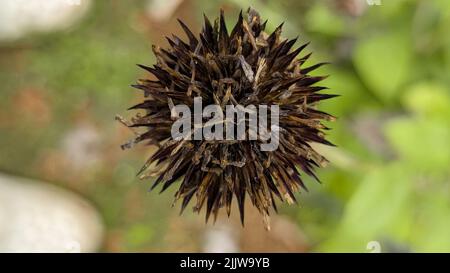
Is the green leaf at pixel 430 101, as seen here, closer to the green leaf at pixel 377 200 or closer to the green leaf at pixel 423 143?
the green leaf at pixel 423 143

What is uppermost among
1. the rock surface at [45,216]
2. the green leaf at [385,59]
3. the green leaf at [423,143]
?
the green leaf at [385,59]

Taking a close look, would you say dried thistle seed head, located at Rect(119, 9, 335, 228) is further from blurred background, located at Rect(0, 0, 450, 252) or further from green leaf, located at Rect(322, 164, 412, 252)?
blurred background, located at Rect(0, 0, 450, 252)

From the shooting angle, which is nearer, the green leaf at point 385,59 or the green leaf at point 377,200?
the green leaf at point 377,200

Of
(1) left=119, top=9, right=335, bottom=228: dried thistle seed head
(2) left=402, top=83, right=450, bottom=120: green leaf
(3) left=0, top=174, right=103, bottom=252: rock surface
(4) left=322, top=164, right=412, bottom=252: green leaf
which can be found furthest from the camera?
(3) left=0, top=174, right=103, bottom=252: rock surface

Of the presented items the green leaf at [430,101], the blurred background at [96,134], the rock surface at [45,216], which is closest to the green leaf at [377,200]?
the green leaf at [430,101]

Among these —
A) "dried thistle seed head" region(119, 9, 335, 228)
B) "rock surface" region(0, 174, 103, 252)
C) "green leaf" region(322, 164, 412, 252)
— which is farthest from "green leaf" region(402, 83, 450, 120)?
"rock surface" region(0, 174, 103, 252)

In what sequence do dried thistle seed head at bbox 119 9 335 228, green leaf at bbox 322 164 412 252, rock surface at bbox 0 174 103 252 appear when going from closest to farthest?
dried thistle seed head at bbox 119 9 335 228 < green leaf at bbox 322 164 412 252 < rock surface at bbox 0 174 103 252

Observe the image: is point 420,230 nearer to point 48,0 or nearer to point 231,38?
point 231,38

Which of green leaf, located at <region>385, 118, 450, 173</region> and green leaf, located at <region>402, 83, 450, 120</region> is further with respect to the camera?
green leaf, located at <region>402, 83, 450, 120</region>

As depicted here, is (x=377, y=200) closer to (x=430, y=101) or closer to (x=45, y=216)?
(x=430, y=101)
